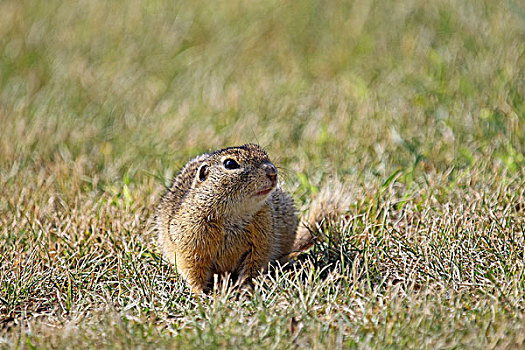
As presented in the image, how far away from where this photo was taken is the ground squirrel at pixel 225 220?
3.70m

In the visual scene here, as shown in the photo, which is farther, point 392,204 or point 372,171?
point 372,171

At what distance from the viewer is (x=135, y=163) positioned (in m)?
5.49

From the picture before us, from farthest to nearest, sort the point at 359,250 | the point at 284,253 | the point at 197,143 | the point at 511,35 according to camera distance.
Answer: the point at 511,35, the point at 197,143, the point at 284,253, the point at 359,250

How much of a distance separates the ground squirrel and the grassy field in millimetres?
138

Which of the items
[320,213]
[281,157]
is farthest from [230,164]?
[281,157]

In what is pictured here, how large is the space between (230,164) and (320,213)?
0.87 meters

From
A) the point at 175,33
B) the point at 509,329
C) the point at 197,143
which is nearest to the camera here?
the point at 509,329

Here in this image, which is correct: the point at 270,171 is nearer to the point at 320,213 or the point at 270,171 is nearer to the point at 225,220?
the point at 225,220

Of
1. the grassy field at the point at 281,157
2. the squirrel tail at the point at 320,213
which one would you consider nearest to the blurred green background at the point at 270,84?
the grassy field at the point at 281,157

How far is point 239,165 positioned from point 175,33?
4.23 meters

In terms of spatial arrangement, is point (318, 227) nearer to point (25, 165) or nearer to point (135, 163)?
point (135, 163)

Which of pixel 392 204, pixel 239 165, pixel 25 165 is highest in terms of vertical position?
pixel 239 165

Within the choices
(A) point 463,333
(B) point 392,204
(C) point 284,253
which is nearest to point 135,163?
(C) point 284,253

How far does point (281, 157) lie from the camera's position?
5.50 m
